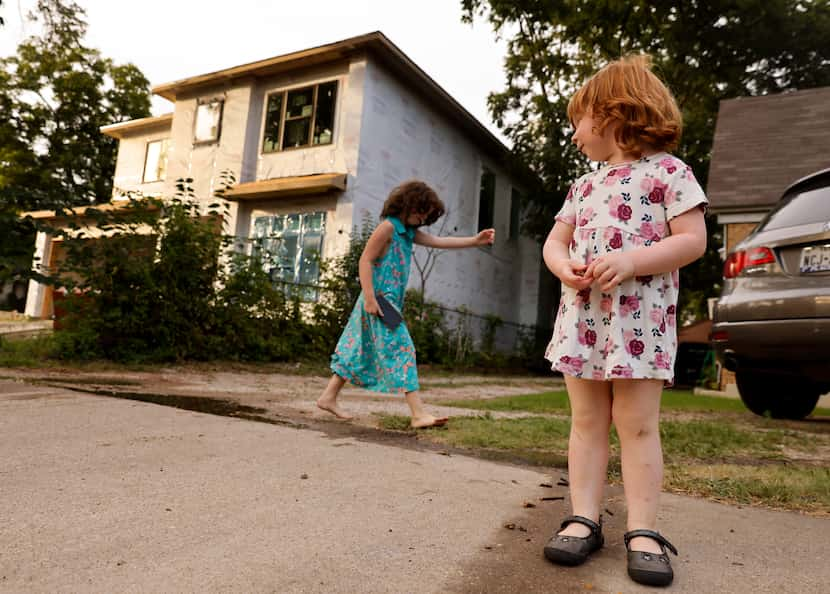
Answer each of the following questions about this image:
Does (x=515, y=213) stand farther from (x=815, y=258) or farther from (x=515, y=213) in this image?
(x=815, y=258)

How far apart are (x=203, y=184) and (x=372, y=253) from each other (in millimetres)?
12191

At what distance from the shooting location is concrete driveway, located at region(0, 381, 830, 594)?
1312mm

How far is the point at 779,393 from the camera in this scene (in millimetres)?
5609

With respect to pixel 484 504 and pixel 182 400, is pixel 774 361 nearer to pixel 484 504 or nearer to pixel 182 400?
pixel 484 504

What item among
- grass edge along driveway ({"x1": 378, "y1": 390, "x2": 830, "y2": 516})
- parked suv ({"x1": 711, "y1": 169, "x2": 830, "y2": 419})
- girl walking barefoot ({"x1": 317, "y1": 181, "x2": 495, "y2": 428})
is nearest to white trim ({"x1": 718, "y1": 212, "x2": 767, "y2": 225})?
grass edge along driveway ({"x1": 378, "y1": 390, "x2": 830, "y2": 516})

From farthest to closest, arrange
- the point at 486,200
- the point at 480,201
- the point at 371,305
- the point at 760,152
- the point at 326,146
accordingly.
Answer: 1. the point at 486,200
2. the point at 480,201
3. the point at 326,146
4. the point at 760,152
5. the point at 371,305

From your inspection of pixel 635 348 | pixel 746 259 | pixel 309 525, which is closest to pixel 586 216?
pixel 635 348

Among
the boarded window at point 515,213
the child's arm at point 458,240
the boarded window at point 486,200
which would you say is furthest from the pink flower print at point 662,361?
the boarded window at point 515,213

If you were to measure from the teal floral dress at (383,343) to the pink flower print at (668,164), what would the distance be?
7.43 feet

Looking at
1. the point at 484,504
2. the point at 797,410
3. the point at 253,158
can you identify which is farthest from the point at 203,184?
the point at 484,504

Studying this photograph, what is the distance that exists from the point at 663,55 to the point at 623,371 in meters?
20.2

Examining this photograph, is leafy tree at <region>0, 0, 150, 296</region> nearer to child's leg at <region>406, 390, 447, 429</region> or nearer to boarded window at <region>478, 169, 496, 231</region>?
boarded window at <region>478, 169, 496, 231</region>

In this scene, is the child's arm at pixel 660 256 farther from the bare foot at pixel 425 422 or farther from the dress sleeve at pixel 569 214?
the bare foot at pixel 425 422

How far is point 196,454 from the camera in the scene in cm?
236
